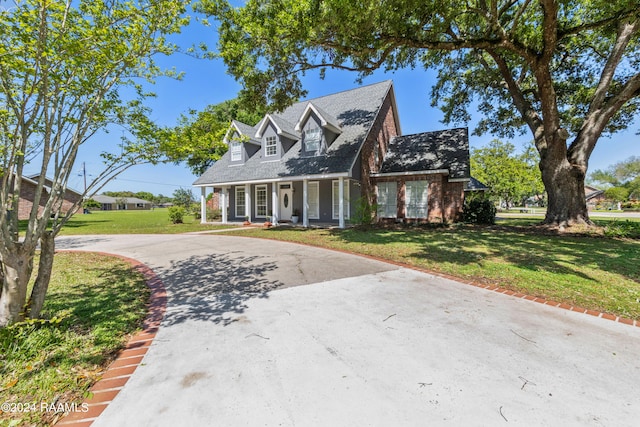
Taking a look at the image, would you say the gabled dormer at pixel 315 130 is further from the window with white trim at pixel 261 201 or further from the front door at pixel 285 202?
the window with white trim at pixel 261 201

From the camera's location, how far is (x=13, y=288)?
305cm

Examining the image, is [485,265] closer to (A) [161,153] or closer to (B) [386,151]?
(A) [161,153]

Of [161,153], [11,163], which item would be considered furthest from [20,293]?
[161,153]

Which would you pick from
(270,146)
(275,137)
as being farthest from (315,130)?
(270,146)

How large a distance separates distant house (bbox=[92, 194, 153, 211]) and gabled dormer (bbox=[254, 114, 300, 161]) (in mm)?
79814

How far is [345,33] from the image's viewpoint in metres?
8.43

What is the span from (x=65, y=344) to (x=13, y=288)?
893 mm

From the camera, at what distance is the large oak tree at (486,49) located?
8391 mm

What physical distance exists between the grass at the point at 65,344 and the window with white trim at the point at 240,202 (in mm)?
14610

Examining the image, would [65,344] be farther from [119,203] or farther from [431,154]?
[119,203]

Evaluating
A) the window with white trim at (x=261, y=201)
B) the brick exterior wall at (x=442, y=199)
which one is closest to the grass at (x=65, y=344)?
the window with white trim at (x=261, y=201)

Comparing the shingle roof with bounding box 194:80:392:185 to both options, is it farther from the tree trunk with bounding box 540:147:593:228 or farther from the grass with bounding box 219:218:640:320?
the tree trunk with bounding box 540:147:593:228

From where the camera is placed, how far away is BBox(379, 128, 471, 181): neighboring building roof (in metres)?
14.9

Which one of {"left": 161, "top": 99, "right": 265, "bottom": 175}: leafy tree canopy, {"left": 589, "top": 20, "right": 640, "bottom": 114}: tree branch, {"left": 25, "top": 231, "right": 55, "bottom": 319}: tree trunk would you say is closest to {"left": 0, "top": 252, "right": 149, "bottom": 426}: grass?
{"left": 25, "top": 231, "right": 55, "bottom": 319}: tree trunk
